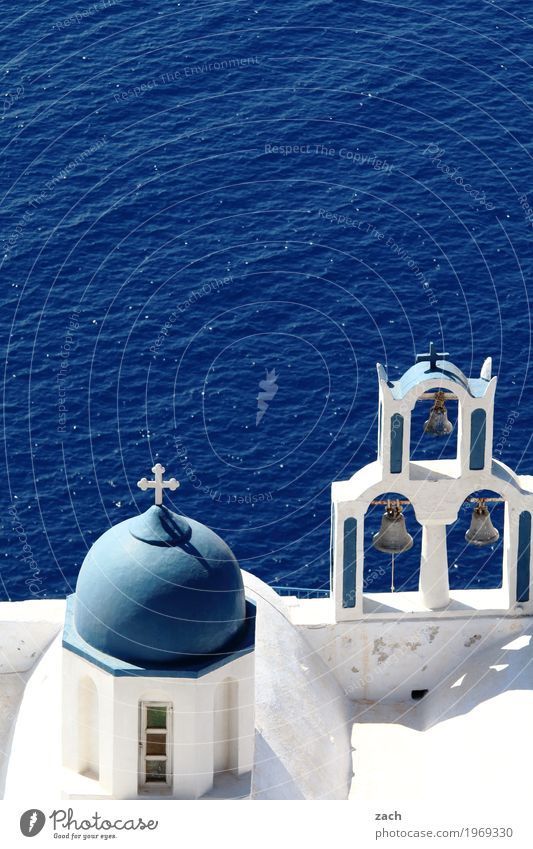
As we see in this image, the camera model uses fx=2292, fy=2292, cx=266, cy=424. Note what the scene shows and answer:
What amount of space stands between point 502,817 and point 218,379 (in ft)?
201

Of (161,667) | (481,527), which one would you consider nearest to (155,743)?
(161,667)

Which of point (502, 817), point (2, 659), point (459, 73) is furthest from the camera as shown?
point (459, 73)

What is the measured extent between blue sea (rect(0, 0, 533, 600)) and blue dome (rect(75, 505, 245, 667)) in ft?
150

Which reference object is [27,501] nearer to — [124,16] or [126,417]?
[126,417]

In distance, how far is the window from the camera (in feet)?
205

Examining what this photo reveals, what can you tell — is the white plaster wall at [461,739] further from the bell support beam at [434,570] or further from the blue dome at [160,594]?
the blue dome at [160,594]

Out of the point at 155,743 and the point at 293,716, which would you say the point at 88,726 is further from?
the point at 293,716

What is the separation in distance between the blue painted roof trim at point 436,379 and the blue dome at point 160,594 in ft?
33.8

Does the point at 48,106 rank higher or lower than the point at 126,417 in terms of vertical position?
higher

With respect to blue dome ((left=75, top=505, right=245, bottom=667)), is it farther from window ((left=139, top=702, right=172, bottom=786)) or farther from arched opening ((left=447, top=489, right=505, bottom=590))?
arched opening ((left=447, top=489, right=505, bottom=590))

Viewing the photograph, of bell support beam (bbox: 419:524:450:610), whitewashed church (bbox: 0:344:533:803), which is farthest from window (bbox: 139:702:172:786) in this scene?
bell support beam (bbox: 419:524:450:610)

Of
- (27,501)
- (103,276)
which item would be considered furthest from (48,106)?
(27,501)

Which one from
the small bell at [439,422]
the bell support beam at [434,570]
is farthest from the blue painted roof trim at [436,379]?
the bell support beam at [434,570]

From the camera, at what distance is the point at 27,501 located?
372ft
